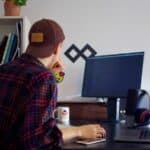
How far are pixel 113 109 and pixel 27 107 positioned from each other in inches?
47.3

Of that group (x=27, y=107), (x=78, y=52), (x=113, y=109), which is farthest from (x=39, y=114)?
(x=78, y=52)

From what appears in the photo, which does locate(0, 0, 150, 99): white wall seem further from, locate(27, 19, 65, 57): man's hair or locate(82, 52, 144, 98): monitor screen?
locate(27, 19, 65, 57): man's hair

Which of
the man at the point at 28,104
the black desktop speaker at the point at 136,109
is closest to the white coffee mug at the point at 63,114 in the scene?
the black desktop speaker at the point at 136,109

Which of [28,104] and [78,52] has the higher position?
[78,52]

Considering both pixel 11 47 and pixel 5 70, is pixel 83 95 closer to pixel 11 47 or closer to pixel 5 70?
pixel 11 47

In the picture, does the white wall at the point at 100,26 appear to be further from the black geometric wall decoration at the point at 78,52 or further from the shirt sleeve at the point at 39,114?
the shirt sleeve at the point at 39,114

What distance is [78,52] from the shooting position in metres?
2.91

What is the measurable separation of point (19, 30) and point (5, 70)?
1.22 m

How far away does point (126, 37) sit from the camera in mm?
2820

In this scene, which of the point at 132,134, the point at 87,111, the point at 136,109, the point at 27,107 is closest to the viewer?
the point at 27,107

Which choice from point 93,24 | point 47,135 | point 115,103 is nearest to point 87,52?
point 93,24

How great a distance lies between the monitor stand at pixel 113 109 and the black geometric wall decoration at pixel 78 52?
0.45 metres

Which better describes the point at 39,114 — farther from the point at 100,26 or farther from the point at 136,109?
the point at 100,26

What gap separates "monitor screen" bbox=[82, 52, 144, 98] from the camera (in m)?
2.48
